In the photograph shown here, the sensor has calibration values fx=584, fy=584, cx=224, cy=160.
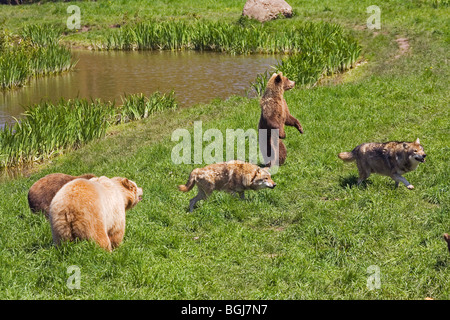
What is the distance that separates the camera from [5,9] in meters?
45.9

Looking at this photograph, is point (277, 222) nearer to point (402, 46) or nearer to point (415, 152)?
point (415, 152)

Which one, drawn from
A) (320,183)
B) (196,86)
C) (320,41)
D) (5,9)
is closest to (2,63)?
(196,86)

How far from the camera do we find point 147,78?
2444 centimetres

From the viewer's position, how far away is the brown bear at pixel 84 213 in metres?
6.55

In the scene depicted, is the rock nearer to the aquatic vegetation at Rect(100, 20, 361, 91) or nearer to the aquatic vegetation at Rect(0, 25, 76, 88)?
the aquatic vegetation at Rect(100, 20, 361, 91)

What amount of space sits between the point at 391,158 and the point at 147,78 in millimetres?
16572

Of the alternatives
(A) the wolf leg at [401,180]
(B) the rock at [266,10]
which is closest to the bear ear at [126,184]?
(A) the wolf leg at [401,180]

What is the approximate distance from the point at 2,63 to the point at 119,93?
464 centimetres

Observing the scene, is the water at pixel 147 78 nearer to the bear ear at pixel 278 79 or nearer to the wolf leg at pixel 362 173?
the bear ear at pixel 278 79

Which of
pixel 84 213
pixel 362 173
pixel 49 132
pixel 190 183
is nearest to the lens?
pixel 84 213

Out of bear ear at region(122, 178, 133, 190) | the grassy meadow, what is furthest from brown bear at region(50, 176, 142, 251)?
bear ear at region(122, 178, 133, 190)

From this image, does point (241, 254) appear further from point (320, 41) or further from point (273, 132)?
point (320, 41)

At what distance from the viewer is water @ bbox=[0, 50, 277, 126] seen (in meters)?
21.1

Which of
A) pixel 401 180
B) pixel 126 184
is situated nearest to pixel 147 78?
pixel 401 180
